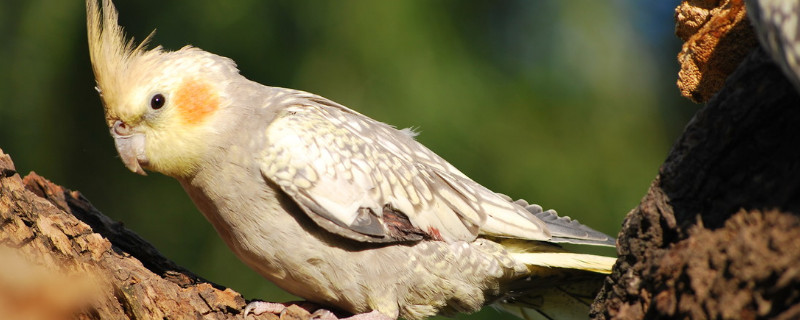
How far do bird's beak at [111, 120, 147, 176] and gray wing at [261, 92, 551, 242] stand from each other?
62 centimetres

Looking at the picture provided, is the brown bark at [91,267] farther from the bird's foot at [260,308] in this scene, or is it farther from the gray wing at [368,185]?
the gray wing at [368,185]

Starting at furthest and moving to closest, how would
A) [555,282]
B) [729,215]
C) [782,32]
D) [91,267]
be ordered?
1. [555,282]
2. [91,267]
3. [729,215]
4. [782,32]

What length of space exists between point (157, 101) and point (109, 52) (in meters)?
0.36

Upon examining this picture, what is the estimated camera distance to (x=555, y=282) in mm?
3775

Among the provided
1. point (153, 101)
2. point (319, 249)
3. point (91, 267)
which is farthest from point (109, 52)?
point (319, 249)

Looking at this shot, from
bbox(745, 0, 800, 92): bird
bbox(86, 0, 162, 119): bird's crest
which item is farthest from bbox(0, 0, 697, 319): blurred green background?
bbox(745, 0, 800, 92): bird

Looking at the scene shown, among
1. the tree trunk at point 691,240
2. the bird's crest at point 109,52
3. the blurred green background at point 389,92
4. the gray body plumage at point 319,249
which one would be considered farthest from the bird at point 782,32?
the blurred green background at point 389,92

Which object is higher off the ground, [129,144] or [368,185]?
[368,185]

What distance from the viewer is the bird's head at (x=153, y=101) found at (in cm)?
334

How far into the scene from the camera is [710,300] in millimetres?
2281

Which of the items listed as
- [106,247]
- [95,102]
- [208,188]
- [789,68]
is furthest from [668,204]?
[95,102]

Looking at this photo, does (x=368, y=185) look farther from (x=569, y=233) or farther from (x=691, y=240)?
(x=691, y=240)

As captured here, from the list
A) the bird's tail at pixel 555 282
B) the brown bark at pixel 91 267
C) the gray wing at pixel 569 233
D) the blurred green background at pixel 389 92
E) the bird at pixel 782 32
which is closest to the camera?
the bird at pixel 782 32

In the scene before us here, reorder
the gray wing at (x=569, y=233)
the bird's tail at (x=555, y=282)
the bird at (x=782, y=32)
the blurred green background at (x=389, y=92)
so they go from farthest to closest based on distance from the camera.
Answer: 1. the blurred green background at (x=389, y=92)
2. the gray wing at (x=569, y=233)
3. the bird's tail at (x=555, y=282)
4. the bird at (x=782, y=32)
